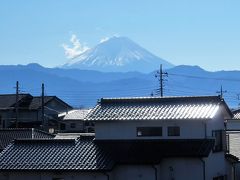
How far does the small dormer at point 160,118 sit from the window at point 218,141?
0.79 feet

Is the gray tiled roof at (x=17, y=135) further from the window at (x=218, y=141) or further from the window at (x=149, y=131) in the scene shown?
the window at (x=218, y=141)

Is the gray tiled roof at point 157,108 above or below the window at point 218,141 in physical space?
above

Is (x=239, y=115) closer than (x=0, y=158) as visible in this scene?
No

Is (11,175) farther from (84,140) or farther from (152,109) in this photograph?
(152,109)

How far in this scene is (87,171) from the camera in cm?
2681

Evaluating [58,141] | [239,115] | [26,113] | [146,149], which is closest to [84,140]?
[58,141]

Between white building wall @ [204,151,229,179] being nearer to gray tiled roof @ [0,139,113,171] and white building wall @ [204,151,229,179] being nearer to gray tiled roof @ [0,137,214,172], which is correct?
gray tiled roof @ [0,137,214,172]

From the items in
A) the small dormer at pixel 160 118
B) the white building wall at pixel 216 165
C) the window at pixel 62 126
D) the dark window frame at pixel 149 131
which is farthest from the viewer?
the window at pixel 62 126

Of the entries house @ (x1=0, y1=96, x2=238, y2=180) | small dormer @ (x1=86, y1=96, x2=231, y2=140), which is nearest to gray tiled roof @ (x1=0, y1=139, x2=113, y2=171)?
house @ (x1=0, y1=96, x2=238, y2=180)

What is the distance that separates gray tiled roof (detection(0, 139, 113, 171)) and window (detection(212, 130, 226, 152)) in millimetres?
5929

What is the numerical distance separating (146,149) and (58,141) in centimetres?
523

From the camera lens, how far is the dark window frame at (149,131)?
2858 centimetres

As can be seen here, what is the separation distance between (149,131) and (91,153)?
3380 millimetres

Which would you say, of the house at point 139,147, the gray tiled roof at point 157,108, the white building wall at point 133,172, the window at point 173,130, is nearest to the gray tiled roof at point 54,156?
the house at point 139,147
